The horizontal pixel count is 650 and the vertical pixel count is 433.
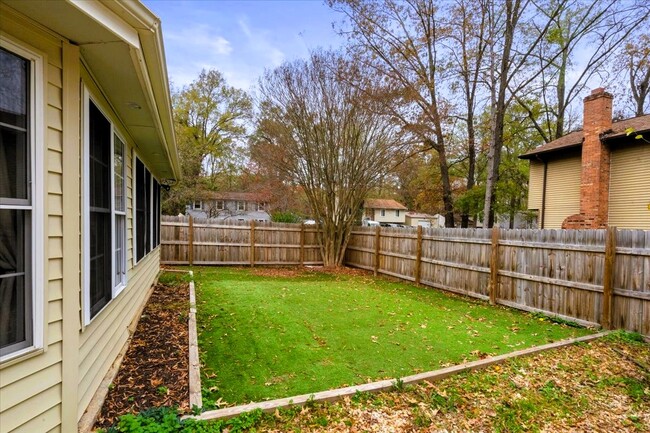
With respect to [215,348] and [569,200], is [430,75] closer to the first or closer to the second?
[569,200]

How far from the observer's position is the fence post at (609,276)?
544cm

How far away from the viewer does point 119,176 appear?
3982 mm

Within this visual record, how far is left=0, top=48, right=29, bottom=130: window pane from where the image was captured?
1.81m

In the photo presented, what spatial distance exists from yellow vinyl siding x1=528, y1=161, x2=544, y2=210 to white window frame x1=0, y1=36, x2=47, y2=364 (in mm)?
16522

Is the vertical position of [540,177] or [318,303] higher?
[540,177]

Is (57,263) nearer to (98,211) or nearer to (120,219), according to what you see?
(98,211)

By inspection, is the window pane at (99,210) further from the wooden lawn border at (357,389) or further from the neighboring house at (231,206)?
the neighboring house at (231,206)

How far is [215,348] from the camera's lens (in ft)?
14.4

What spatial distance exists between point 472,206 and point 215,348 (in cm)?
2012

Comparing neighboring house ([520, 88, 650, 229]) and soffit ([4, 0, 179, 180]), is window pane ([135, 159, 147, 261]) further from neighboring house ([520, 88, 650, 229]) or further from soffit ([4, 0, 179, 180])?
neighboring house ([520, 88, 650, 229])

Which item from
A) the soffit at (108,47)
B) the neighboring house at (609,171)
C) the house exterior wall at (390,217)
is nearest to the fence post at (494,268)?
the neighboring house at (609,171)

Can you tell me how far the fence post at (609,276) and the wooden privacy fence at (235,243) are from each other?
30.8 feet

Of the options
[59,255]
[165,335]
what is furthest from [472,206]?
[59,255]

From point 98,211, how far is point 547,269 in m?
7.22
